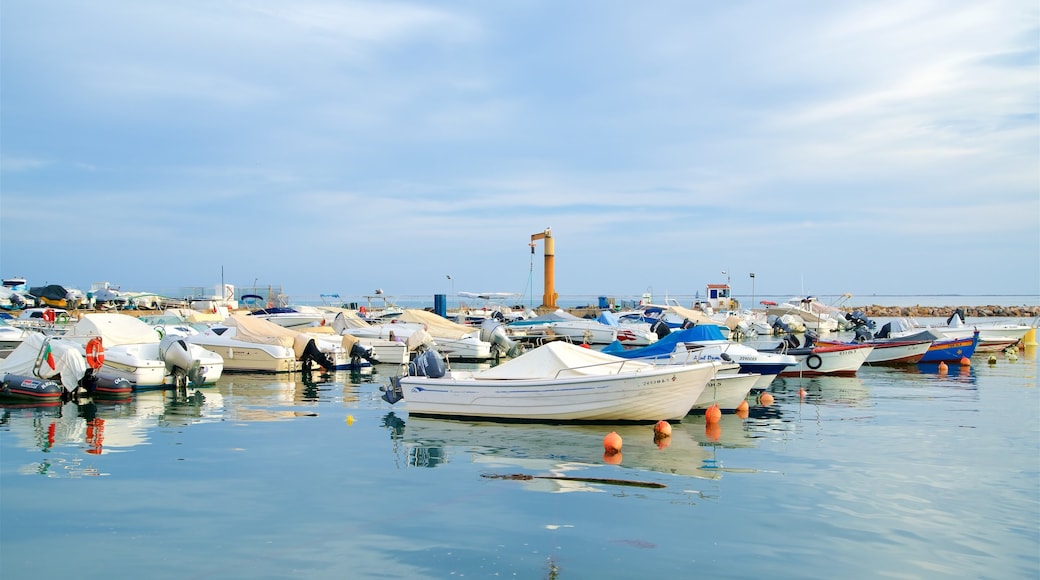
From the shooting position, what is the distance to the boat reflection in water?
45.7ft

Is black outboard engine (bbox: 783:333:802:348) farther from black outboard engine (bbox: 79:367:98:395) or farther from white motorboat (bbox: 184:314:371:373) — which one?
black outboard engine (bbox: 79:367:98:395)

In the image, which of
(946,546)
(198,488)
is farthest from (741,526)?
(198,488)

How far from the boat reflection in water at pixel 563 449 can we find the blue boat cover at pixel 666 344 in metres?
3.94

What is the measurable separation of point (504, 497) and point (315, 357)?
21.5 meters

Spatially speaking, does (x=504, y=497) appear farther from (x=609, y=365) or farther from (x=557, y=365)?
(x=609, y=365)

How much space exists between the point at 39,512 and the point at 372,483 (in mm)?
4701

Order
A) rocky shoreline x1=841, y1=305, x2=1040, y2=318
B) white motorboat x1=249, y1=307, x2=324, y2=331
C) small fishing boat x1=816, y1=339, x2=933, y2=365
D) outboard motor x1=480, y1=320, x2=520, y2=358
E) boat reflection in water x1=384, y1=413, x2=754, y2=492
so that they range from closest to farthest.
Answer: boat reflection in water x1=384, y1=413, x2=754, y2=492 < small fishing boat x1=816, y1=339, x2=933, y2=365 < outboard motor x1=480, y1=320, x2=520, y2=358 < white motorboat x1=249, y1=307, x2=324, y2=331 < rocky shoreline x1=841, y1=305, x2=1040, y2=318

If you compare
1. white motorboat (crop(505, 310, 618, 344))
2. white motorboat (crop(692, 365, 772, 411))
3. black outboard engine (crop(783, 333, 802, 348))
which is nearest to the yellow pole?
white motorboat (crop(505, 310, 618, 344))

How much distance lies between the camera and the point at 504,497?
A: 1232 cm

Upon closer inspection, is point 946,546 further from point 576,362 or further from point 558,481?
point 576,362

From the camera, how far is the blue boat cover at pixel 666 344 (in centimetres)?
2384

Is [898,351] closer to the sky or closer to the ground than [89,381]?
closer to the sky

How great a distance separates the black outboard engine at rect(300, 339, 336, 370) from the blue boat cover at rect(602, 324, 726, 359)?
12.0m

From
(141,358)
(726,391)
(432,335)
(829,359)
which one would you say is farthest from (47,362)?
(829,359)
